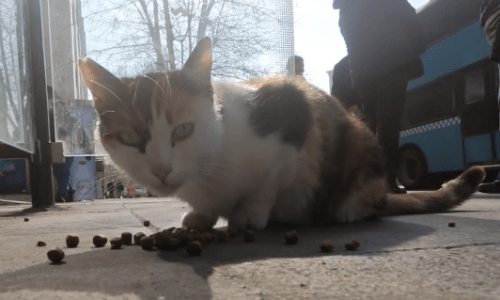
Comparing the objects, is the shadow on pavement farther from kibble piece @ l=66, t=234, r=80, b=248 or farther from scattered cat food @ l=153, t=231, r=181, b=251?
kibble piece @ l=66, t=234, r=80, b=248

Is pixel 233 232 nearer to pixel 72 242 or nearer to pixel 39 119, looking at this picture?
pixel 72 242

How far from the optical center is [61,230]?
7.05ft

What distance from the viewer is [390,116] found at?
3896 millimetres

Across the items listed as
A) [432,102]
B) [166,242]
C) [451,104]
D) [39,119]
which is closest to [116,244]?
[166,242]

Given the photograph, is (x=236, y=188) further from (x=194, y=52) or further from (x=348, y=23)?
(x=348, y=23)

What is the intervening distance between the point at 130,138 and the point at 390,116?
8.98ft

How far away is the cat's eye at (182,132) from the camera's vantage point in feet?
5.24

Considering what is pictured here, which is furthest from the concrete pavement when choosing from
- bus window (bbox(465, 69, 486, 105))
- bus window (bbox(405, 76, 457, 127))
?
bus window (bbox(405, 76, 457, 127))

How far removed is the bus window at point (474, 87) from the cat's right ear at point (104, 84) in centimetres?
623

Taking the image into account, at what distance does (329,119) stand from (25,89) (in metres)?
2.67

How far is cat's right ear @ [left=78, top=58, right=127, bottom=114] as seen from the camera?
1.75 m

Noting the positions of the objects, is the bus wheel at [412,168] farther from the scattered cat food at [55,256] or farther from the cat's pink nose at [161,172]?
the scattered cat food at [55,256]

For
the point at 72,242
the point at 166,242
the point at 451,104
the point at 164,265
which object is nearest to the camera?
the point at 164,265

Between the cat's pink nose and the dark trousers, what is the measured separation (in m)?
2.63
